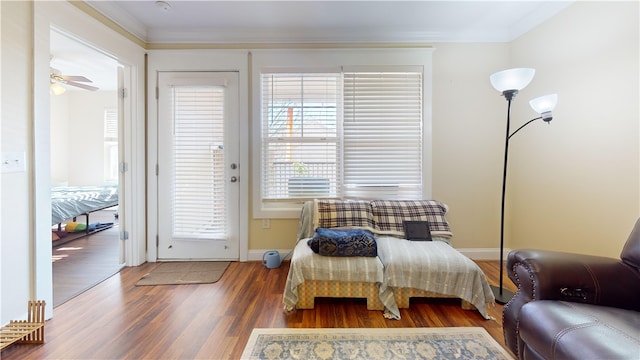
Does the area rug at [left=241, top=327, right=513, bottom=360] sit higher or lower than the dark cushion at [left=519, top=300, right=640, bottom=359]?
lower

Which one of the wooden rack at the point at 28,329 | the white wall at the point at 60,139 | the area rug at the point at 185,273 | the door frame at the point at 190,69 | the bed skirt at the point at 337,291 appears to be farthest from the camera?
the white wall at the point at 60,139

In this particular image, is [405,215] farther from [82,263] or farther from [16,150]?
[82,263]

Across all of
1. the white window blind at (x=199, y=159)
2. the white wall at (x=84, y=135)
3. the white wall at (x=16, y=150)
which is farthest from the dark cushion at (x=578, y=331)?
the white wall at (x=84, y=135)

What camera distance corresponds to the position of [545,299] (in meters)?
1.26

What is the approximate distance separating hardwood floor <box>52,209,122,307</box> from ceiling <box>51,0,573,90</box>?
211 centimetres

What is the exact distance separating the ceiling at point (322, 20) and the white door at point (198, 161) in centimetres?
Result: 47

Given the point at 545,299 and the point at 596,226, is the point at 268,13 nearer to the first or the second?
the point at 545,299

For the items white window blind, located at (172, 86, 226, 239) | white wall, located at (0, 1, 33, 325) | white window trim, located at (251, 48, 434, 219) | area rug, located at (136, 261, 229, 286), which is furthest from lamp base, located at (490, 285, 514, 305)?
white wall, located at (0, 1, 33, 325)

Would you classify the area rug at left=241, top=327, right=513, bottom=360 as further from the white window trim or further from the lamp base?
the white window trim

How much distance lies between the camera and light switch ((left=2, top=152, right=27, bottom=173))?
1.63 m

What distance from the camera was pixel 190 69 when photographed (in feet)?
9.45

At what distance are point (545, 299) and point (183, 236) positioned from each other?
310cm

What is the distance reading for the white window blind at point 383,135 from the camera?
291 cm

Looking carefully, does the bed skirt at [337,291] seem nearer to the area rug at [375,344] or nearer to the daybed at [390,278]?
the daybed at [390,278]
